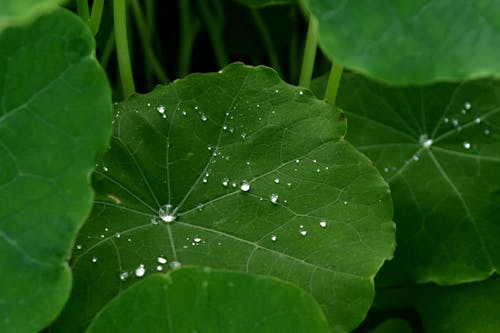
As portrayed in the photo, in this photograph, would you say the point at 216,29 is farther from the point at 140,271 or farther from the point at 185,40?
the point at 140,271

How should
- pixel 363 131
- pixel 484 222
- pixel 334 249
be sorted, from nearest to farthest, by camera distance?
1. pixel 334 249
2. pixel 484 222
3. pixel 363 131

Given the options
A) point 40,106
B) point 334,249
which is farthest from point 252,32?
point 40,106

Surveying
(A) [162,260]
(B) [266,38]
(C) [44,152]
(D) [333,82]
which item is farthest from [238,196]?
(B) [266,38]

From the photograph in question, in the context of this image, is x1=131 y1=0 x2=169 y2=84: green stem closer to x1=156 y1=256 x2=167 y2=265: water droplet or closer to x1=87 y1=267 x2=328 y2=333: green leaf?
x1=156 y1=256 x2=167 y2=265: water droplet

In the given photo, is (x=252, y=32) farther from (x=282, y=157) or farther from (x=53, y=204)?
(x=53, y=204)

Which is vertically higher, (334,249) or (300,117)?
(300,117)

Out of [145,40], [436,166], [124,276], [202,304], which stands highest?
[145,40]
